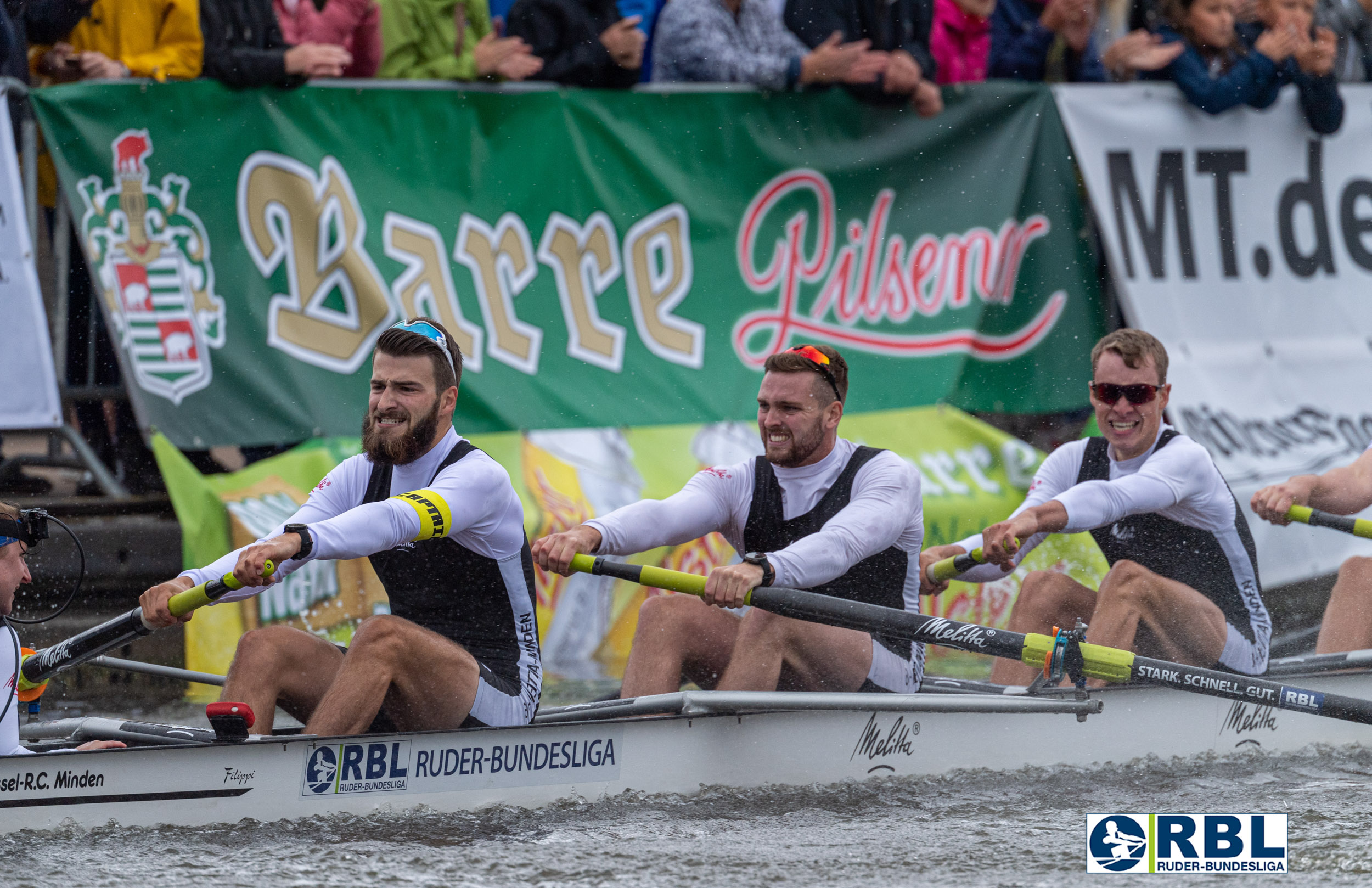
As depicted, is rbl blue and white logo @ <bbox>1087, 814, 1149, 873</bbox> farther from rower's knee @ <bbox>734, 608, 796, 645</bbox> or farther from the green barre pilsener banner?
the green barre pilsener banner

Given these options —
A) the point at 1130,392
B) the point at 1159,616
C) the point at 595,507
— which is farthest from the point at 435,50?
the point at 1159,616

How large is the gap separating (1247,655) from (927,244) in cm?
346

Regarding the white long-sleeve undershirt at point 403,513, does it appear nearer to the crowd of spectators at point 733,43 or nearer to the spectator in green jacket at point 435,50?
the crowd of spectators at point 733,43

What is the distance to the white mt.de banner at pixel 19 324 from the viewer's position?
23.4ft

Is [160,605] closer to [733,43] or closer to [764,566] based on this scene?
[764,566]

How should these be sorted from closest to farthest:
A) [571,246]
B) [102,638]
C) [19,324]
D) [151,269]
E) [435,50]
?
[102,638], [19,324], [151,269], [435,50], [571,246]

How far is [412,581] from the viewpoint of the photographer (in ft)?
16.7

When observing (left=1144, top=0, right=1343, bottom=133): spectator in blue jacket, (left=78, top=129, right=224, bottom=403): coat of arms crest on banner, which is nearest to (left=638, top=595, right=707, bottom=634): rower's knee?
(left=78, top=129, right=224, bottom=403): coat of arms crest on banner

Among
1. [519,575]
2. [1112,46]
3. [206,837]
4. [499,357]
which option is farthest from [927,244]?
[206,837]

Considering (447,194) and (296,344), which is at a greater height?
(447,194)

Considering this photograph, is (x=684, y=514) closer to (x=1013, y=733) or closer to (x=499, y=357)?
(x=1013, y=733)

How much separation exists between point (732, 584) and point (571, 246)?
3.55 meters

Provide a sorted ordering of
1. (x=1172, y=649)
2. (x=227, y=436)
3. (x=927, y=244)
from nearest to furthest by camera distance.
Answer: (x=1172, y=649) → (x=227, y=436) → (x=927, y=244)

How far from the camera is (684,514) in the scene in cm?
562
